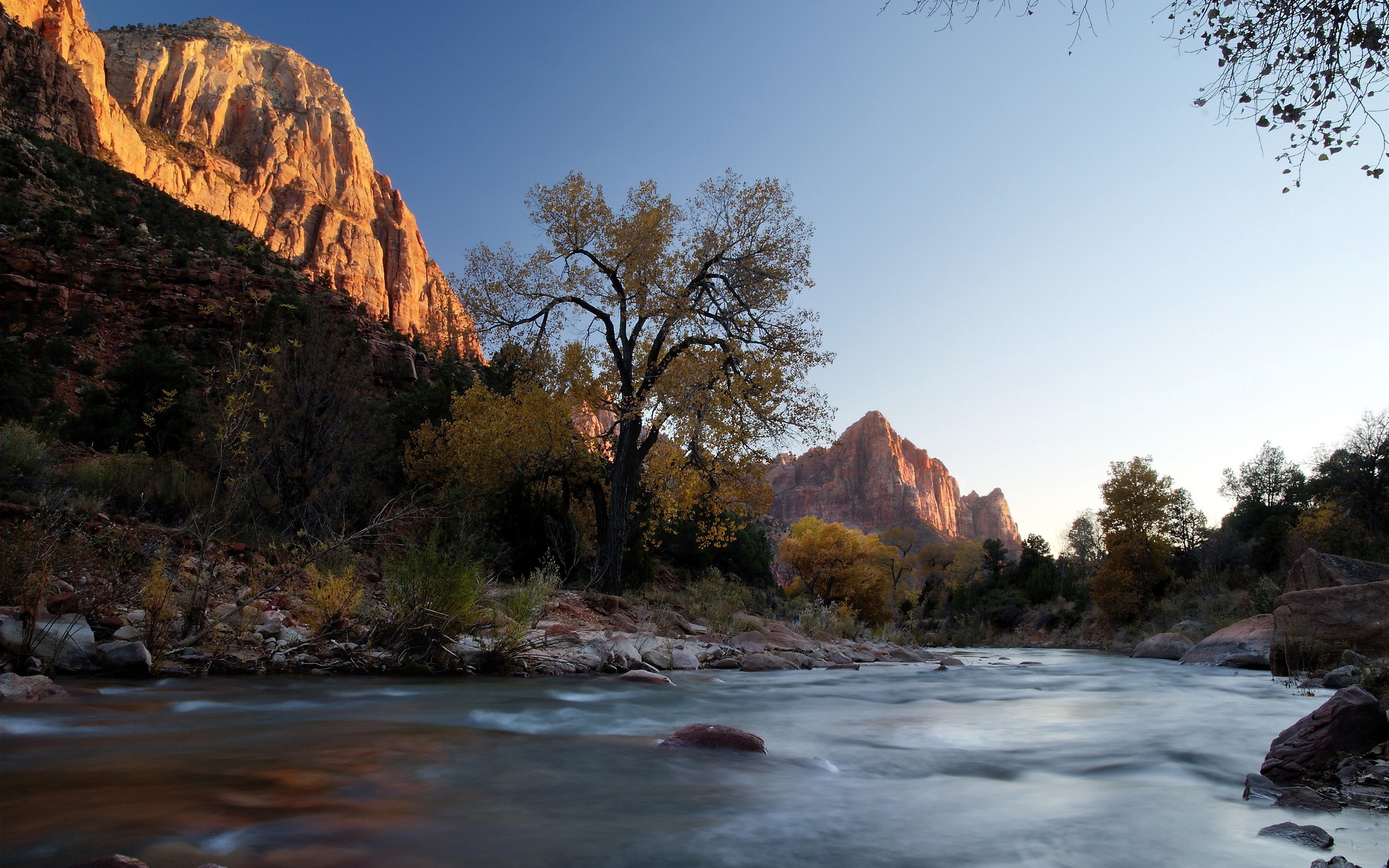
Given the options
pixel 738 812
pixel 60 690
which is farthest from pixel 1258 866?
pixel 60 690

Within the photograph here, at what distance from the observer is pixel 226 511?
5.38 meters

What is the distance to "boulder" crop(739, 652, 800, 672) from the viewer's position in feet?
31.9

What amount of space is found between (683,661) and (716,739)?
5.20 metres

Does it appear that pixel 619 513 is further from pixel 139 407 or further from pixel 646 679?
pixel 139 407

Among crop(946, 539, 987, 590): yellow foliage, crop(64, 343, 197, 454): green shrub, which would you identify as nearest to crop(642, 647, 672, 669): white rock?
crop(64, 343, 197, 454): green shrub

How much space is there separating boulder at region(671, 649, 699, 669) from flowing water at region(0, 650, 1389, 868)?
10.0 feet

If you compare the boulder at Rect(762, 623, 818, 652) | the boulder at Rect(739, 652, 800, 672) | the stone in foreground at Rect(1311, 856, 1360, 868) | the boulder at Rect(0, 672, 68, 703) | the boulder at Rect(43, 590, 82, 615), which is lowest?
the boulder at Rect(739, 652, 800, 672)

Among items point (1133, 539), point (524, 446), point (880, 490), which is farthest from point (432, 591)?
point (880, 490)

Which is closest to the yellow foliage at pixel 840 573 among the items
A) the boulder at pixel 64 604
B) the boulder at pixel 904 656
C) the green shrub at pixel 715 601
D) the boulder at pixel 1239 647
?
the green shrub at pixel 715 601

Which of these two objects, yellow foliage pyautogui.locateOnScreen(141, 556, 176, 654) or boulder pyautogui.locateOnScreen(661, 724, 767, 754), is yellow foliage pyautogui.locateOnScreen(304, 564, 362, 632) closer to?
yellow foliage pyautogui.locateOnScreen(141, 556, 176, 654)

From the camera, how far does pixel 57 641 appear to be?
4852 mm

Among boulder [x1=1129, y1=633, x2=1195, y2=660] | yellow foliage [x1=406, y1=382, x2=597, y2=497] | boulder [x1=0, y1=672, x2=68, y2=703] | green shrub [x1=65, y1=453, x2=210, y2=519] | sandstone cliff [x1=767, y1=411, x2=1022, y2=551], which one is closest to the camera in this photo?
boulder [x1=0, y1=672, x2=68, y2=703]

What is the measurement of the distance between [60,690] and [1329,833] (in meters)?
6.41

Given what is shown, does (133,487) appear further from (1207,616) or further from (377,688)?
(1207,616)
